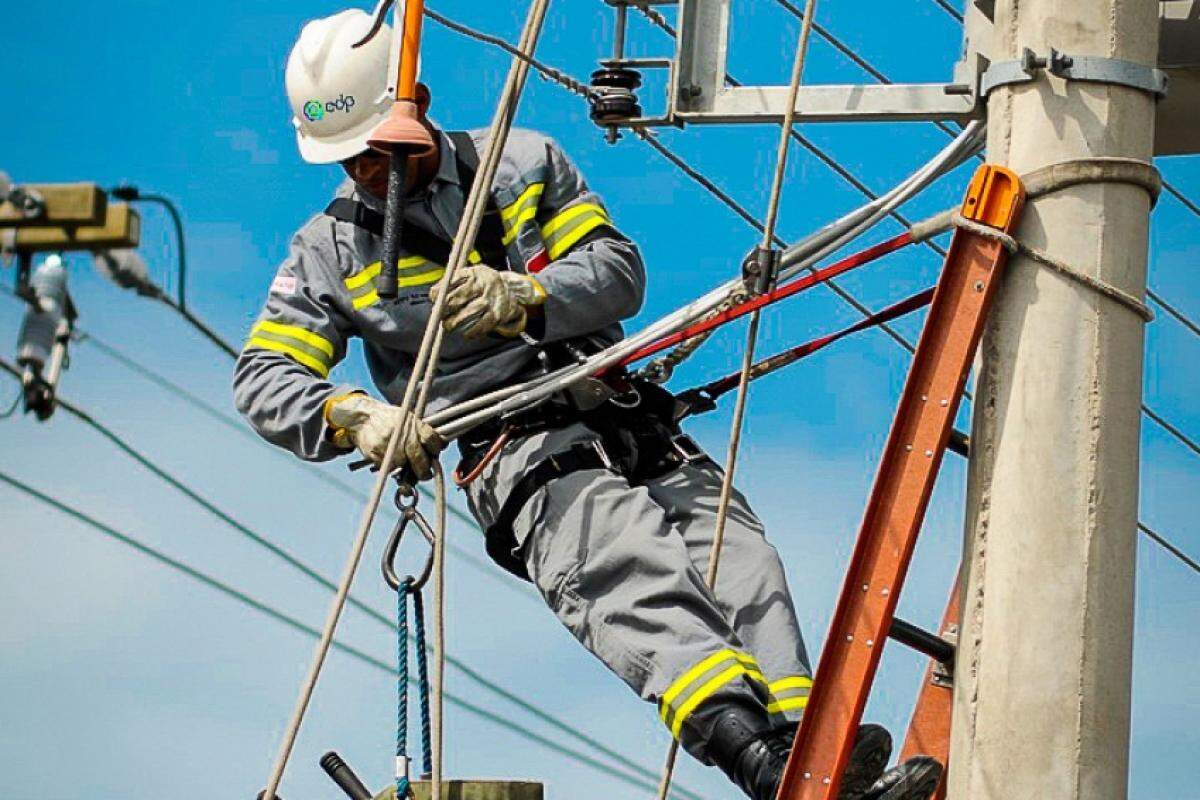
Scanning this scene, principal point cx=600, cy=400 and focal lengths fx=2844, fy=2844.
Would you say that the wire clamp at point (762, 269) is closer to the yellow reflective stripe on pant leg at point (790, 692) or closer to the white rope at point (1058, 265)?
the white rope at point (1058, 265)

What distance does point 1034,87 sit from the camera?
5895 mm

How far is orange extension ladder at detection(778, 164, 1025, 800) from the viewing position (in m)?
5.85

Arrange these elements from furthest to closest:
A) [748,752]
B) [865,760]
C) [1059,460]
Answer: [748,752], [865,760], [1059,460]

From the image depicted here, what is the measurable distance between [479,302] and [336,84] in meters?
1.32

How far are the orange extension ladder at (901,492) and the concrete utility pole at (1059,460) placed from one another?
6 cm

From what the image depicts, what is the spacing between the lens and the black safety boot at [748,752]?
19.9 ft

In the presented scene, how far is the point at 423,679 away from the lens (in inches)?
253

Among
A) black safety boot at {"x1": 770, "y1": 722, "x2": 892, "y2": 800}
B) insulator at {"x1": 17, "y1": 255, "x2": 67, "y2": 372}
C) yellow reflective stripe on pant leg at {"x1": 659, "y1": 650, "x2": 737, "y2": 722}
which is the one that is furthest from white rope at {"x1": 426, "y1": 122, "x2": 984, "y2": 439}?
insulator at {"x1": 17, "y1": 255, "x2": 67, "y2": 372}

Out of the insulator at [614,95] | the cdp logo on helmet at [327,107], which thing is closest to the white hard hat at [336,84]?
the cdp logo on helmet at [327,107]

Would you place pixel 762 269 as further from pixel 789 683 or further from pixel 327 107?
pixel 327 107

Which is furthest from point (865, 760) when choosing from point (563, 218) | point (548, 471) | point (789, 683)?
point (563, 218)

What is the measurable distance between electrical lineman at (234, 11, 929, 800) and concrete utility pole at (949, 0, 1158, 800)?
0.63 meters

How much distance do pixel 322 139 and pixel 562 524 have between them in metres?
1.50

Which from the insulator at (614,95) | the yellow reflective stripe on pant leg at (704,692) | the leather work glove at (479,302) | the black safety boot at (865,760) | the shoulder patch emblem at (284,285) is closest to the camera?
the black safety boot at (865,760)
